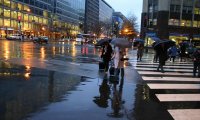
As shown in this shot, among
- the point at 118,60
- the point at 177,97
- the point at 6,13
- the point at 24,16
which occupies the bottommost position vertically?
the point at 177,97

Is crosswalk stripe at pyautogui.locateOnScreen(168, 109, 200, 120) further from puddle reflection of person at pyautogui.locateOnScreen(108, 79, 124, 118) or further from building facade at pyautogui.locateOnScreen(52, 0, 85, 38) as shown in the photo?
building facade at pyautogui.locateOnScreen(52, 0, 85, 38)

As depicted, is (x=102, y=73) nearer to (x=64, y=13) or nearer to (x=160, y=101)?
(x=160, y=101)

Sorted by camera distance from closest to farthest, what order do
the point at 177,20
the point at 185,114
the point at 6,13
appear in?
the point at 185,114 → the point at 177,20 → the point at 6,13

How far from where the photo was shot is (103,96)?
32.0 feet

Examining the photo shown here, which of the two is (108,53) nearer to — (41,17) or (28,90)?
(28,90)

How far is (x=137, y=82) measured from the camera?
13.0 metres

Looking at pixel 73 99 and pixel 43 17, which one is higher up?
pixel 43 17

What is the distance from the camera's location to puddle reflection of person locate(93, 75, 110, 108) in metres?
8.75

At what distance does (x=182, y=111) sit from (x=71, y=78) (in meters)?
5.68

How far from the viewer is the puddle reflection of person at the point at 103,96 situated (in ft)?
28.7

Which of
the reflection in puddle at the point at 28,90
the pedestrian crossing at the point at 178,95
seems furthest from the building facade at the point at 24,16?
the pedestrian crossing at the point at 178,95

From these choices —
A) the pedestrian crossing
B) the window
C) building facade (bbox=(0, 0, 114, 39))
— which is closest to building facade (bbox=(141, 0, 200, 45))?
building facade (bbox=(0, 0, 114, 39))

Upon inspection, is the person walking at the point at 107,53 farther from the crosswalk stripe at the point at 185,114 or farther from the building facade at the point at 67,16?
the building facade at the point at 67,16

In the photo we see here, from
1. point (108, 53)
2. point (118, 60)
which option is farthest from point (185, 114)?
point (108, 53)
